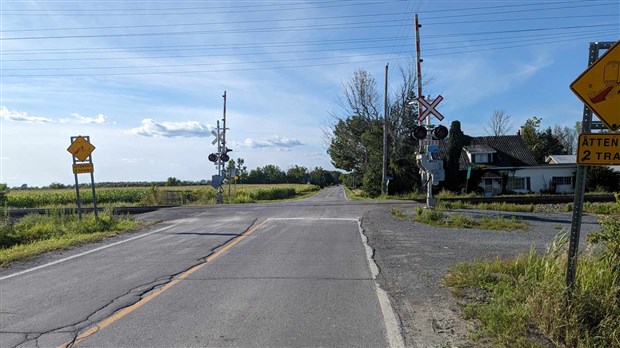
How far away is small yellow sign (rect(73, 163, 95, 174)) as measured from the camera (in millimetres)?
16661

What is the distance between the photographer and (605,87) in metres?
4.91

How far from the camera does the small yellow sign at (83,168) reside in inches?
656

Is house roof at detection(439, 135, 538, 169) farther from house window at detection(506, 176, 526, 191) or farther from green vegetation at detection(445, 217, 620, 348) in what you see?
green vegetation at detection(445, 217, 620, 348)

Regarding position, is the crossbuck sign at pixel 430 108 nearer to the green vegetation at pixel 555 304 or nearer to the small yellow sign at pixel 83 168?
the green vegetation at pixel 555 304

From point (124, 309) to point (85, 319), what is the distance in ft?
1.67

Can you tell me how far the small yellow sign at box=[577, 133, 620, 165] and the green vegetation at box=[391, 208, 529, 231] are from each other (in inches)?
412

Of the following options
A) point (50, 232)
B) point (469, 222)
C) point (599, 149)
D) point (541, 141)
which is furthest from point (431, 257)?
point (541, 141)

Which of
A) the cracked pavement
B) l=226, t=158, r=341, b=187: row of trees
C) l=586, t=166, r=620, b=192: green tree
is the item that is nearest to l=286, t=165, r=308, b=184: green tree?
l=226, t=158, r=341, b=187: row of trees

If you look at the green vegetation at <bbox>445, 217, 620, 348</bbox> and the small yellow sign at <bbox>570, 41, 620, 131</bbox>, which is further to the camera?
the small yellow sign at <bbox>570, 41, 620, 131</bbox>

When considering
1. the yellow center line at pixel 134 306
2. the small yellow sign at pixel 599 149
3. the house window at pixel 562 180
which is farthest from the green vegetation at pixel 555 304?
the house window at pixel 562 180

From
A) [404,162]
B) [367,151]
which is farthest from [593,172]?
[367,151]

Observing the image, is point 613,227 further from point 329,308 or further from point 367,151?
point 367,151

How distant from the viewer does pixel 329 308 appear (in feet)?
19.9

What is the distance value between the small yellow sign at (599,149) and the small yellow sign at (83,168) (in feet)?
52.1
